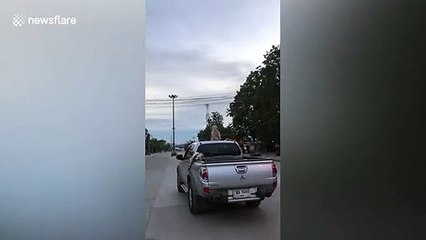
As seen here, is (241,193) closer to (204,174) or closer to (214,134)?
(204,174)

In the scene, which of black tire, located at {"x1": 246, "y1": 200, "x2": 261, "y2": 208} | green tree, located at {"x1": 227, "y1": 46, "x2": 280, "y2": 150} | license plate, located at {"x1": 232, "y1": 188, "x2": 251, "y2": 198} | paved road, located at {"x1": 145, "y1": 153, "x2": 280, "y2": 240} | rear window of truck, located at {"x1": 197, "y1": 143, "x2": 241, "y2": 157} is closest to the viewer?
green tree, located at {"x1": 227, "y1": 46, "x2": 280, "y2": 150}

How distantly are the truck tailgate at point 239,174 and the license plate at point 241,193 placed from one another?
4cm

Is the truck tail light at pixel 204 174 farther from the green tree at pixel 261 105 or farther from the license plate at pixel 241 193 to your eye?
the green tree at pixel 261 105

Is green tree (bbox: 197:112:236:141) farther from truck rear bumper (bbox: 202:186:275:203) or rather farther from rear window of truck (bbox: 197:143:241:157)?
truck rear bumper (bbox: 202:186:275:203)

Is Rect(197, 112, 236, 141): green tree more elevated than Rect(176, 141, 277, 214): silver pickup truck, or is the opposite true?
Rect(197, 112, 236, 141): green tree

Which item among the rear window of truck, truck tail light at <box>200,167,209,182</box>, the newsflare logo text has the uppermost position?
the newsflare logo text

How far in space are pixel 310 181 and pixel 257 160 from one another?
5.56 feet

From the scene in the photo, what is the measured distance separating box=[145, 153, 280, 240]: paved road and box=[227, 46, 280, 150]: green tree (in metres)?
0.70

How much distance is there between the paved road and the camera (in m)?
3.66

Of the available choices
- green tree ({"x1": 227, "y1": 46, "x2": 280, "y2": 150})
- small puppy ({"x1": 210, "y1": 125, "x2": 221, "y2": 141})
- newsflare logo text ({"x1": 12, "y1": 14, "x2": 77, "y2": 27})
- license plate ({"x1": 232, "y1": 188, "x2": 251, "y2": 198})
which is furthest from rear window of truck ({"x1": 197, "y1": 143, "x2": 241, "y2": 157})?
newsflare logo text ({"x1": 12, "y1": 14, "x2": 77, "y2": 27})

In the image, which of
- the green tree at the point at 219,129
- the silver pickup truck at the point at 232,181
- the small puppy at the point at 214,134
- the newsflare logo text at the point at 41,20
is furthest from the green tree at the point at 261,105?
the newsflare logo text at the point at 41,20

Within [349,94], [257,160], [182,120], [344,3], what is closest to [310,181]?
[349,94]

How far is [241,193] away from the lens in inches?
158

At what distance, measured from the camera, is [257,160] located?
4156mm
